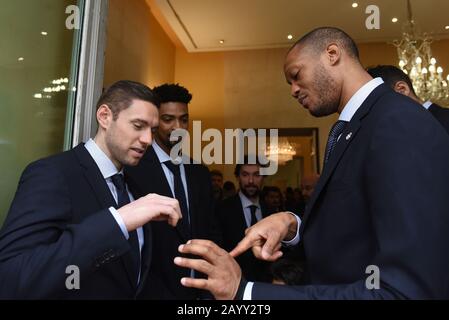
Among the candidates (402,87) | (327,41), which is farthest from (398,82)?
(327,41)

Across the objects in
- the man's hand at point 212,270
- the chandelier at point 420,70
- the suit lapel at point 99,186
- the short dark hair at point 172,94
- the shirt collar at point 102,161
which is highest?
the chandelier at point 420,70

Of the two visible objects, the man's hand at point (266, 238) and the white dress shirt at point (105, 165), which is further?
the white dress shirt at point (105, 165)

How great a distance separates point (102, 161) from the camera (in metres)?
1.41

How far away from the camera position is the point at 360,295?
2.60 ft

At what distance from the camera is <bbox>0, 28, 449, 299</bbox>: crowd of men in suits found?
30.9 inches

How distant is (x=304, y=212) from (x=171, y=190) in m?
1.03

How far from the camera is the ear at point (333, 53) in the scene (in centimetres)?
124

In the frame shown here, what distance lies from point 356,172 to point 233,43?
6.28 metres

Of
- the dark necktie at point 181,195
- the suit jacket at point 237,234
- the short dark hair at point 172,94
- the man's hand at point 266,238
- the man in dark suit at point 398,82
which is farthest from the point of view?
the suit jacket at point 237,234

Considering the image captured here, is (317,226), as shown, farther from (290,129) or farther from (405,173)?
(290,129)

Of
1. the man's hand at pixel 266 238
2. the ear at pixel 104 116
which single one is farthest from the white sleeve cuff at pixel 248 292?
the ear at pixel 104 116

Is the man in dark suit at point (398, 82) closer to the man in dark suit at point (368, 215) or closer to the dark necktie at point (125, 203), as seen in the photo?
the man in dark suit at point (368, 215)

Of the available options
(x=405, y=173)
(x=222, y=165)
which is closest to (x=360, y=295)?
(x=405, y=173)

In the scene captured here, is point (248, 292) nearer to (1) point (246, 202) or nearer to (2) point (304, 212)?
(2) point (304, 212)
